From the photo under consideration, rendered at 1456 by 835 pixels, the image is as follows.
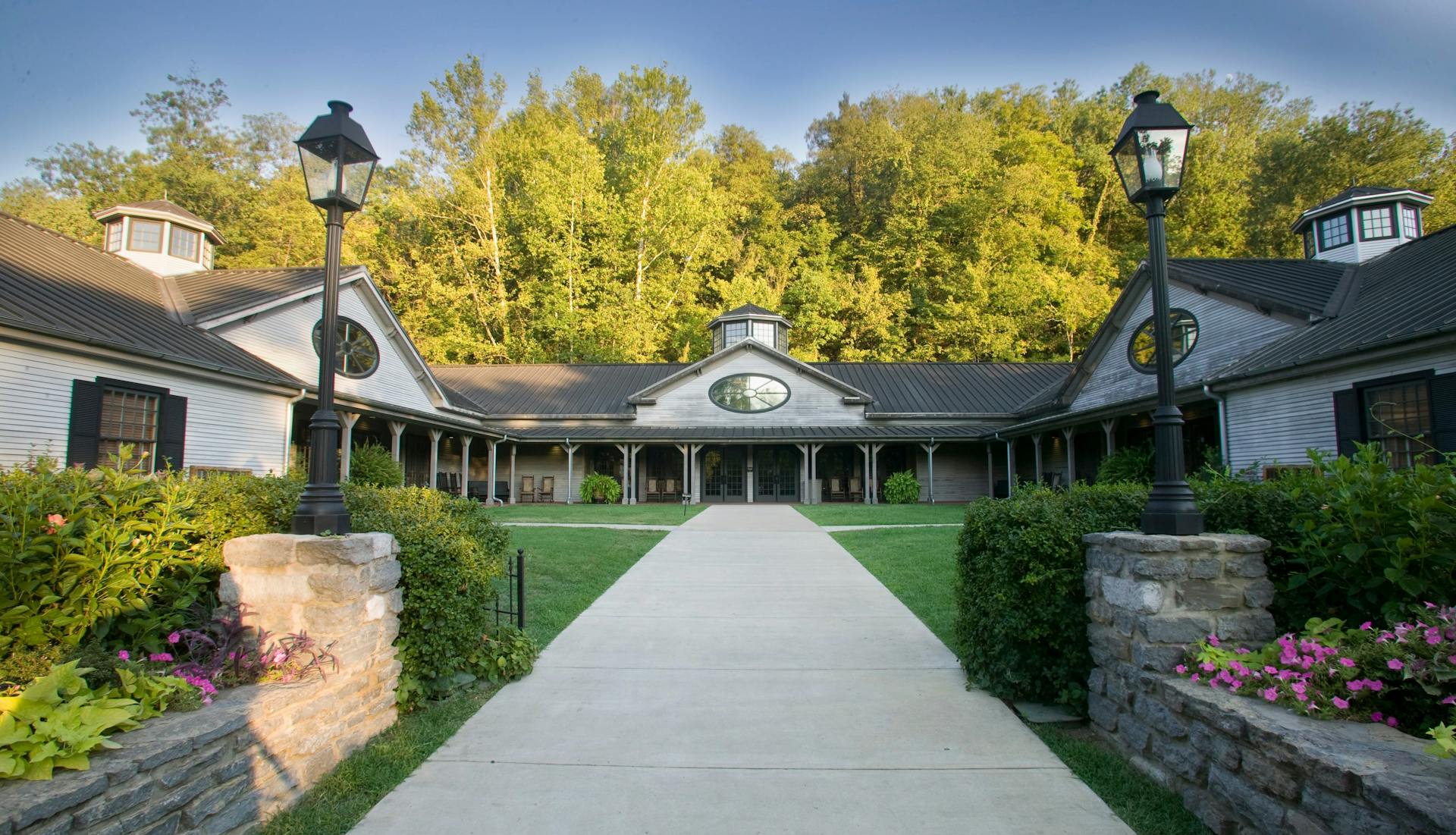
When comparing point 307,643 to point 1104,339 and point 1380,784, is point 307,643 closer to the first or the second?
point 1380,784

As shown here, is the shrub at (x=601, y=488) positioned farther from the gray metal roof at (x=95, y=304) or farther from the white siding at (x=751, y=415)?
the gray metal roof at (x=95, y=304)

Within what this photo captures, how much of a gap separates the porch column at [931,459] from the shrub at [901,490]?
861mm

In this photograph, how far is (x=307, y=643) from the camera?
12.2ft

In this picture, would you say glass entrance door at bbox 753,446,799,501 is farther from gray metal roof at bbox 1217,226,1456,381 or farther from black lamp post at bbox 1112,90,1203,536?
black lamp post at bbox 1112,90,1203,536

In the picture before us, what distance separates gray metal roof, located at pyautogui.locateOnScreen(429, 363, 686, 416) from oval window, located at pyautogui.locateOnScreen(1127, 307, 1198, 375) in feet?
56.6

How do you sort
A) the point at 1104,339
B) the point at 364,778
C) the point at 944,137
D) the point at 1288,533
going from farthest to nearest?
the point at 944,137 < the point at 1104,339 < the point at 1288,533 < the point at 364,778

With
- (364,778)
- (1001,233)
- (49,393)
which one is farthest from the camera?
(1001,233)

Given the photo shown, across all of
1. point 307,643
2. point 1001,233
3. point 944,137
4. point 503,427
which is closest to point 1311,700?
point 307,643

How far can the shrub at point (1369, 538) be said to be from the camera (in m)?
3.23

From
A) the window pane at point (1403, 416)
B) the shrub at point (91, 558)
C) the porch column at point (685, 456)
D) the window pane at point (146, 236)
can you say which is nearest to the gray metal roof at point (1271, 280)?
the window pane at point (1403, 416)

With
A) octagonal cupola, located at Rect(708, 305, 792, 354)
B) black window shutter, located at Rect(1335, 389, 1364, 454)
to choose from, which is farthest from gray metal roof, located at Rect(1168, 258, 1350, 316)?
octagonal cupola, located at Rect(708, 305, 792, 354)

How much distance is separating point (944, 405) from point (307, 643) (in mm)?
26275

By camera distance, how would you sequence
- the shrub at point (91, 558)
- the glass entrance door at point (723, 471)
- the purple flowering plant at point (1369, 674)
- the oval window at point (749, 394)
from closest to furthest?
the purple flowering plant at point (1369, 674)
the shrub at point (91, 558)
the oval window at point (749, 394)
the glass entrance door at point (723, 471)

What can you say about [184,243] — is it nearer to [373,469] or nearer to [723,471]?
[373,469]
